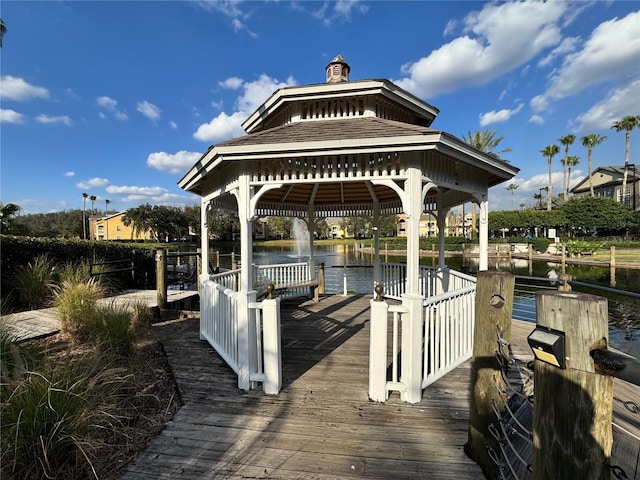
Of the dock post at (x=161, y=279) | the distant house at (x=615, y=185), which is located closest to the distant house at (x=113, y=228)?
the dock post at (x=161, y=279)

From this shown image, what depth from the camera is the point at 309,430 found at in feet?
9.22

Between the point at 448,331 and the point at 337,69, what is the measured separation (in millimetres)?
5275

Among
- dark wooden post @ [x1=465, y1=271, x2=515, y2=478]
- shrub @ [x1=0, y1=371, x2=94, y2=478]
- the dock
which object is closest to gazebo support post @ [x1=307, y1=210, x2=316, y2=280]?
the dock

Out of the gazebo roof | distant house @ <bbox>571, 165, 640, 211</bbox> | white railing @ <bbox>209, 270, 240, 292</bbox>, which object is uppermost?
distant house @ <bbox>571, 165, 640, 211</bbox>

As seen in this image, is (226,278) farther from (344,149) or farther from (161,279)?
(344,149)

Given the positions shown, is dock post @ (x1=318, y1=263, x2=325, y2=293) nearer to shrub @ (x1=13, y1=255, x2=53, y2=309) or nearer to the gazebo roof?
the gazebo roof

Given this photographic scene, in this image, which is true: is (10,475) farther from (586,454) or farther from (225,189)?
(225,189)

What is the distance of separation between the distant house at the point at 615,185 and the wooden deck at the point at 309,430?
175 feet

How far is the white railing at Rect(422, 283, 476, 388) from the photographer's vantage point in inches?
142

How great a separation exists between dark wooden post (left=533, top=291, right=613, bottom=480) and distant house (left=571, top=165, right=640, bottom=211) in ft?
179

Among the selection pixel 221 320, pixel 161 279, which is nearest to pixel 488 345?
pixel 221 320

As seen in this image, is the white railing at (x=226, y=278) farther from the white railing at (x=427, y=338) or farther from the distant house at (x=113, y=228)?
the distant house at (x=113, y=228)

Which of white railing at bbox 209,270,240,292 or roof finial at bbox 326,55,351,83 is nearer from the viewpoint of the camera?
white railing at bbox 209,270,240,292

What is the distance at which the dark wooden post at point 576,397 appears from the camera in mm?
1127
